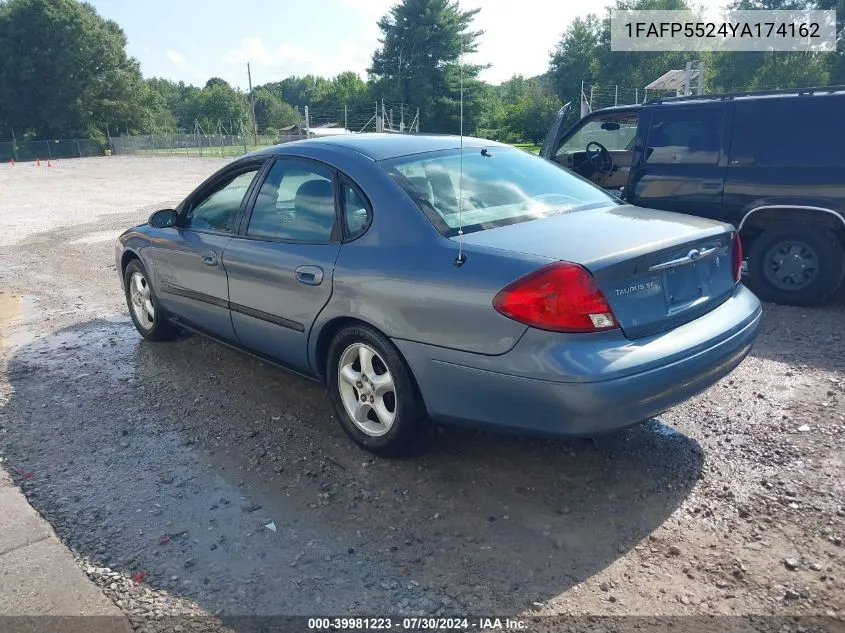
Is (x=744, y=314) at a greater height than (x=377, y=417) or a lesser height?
greater

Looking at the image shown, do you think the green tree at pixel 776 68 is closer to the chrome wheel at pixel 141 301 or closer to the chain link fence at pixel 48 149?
the chrome wheel at pixel 141 301

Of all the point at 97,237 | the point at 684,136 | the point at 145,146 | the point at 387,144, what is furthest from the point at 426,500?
the point at 145,146

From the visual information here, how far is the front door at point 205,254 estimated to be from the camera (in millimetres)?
4488

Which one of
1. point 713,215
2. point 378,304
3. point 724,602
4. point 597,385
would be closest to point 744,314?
point 597,385

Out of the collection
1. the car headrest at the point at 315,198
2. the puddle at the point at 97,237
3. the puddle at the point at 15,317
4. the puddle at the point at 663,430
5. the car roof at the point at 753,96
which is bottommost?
the puddle at the point at 663,430

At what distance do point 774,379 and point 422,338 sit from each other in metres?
2.70

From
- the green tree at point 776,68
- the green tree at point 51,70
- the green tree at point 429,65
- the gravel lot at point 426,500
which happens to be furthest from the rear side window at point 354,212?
the green tree at point 51,70

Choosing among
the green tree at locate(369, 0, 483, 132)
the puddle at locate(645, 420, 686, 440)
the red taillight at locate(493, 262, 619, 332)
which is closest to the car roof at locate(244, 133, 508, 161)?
the red taillight at locate(493, 262, 619, 332)

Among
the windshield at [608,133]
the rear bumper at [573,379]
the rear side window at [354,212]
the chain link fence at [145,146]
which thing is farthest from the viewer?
the chain link fence at [145,146]

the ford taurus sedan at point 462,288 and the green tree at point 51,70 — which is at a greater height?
the green tree at point 51,70

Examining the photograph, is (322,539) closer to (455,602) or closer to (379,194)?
(455,602)

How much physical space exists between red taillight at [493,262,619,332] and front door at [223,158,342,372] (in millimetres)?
1178

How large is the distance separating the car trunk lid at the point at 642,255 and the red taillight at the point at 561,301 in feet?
0.18

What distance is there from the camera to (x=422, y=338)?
3.22 m
